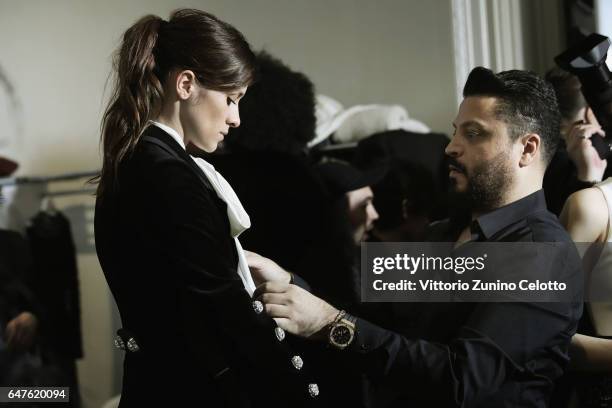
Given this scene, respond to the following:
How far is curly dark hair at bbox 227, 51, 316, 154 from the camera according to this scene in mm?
1278

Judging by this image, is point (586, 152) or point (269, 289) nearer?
point (269, 289)

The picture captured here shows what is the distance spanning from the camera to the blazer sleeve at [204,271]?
87 cm

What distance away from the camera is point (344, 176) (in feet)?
4.43

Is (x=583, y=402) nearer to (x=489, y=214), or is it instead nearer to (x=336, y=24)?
(x=489, y=214)

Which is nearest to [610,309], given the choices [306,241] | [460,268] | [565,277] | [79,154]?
[565,277]

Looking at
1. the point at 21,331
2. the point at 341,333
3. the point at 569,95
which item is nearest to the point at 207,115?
the point at 341,333

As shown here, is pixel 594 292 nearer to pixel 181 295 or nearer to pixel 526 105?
pixel 526 105

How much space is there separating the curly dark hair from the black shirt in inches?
15.6

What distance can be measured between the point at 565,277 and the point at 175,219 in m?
0.54

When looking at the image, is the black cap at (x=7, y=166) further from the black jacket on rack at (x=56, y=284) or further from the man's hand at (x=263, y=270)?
the man's hand at (x=263, y=270)

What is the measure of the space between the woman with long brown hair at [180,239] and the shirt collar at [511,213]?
327 mm

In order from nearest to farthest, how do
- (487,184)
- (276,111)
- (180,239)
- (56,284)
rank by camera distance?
(180,239)
(487,184)
(276,111)
(56,284)

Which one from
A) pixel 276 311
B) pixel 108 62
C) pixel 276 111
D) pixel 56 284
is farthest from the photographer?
pixel 56 284

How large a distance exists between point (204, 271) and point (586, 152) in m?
0.59
